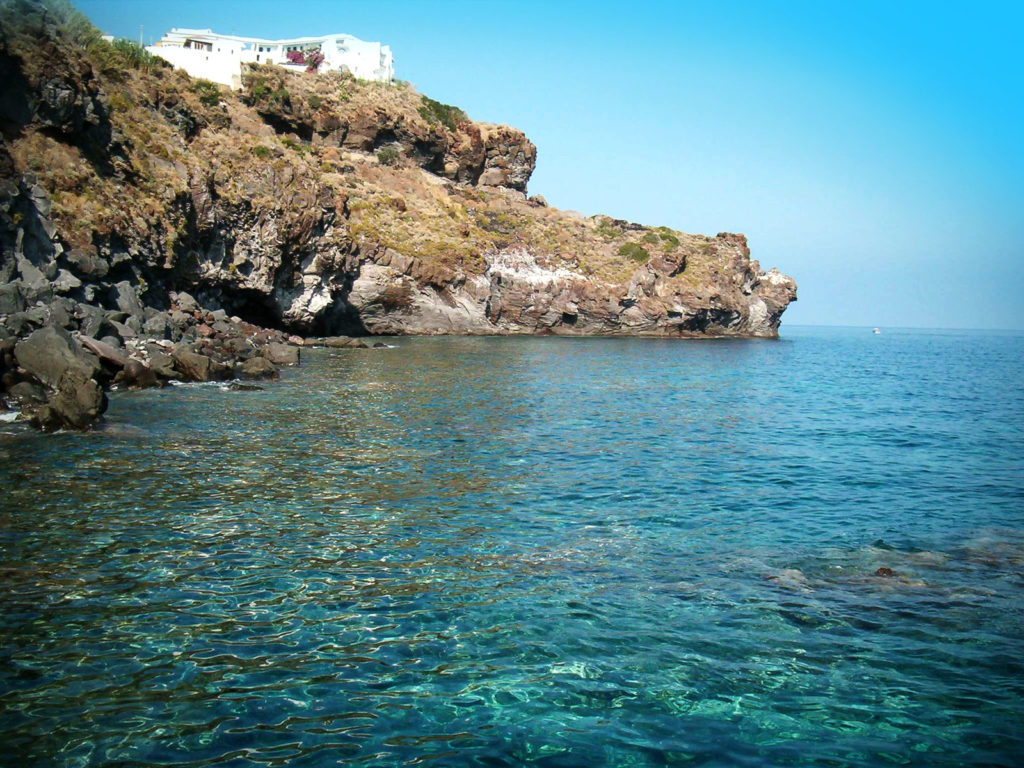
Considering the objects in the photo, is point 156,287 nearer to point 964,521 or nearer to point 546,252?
point 964,521

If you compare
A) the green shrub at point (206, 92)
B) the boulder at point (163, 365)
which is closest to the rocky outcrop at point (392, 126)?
the green shrub at point (206, 92)

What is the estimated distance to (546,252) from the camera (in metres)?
97.1

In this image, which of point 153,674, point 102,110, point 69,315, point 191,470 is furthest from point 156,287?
point 153,674

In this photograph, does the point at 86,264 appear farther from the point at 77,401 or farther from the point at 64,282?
the point at 77,401

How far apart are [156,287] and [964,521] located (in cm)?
4962

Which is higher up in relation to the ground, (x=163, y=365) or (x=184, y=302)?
(x=184, y=302)

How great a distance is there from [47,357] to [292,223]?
39.4 meters

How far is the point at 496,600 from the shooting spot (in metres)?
12.0

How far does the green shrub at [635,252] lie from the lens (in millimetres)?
105188

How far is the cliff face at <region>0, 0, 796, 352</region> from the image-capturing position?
40406 millimetres

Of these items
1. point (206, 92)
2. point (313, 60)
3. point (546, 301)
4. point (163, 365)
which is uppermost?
point (313, 60)

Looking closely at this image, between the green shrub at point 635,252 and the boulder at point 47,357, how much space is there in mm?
86064

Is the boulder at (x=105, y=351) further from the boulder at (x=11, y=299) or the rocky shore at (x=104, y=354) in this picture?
the boulder at (x=11, y=299)

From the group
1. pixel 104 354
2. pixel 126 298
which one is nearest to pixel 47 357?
pixel 104 354
